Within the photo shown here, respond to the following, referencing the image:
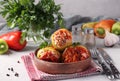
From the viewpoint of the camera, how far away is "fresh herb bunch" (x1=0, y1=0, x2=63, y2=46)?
2.83 feet

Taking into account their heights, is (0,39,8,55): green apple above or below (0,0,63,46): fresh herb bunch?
below

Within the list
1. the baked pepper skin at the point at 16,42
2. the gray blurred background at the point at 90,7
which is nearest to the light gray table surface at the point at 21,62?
the baked pepper skin at the point at 16,42

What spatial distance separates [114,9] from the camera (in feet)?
7.05

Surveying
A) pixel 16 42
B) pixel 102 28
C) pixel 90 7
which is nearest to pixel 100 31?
pixel 102 28

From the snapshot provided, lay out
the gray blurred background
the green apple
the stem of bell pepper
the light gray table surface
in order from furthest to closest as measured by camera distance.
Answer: the gray blurred background < the stem of bell pepper < the green apple < the light gray table surface

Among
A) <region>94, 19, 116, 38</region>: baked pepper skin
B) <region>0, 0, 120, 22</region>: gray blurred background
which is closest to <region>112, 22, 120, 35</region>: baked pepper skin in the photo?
<region>94, 19, 116, 38</region>: baked pepper skin

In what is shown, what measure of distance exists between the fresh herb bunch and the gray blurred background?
4.00 ft

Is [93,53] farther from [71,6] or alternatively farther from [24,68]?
[71,6]

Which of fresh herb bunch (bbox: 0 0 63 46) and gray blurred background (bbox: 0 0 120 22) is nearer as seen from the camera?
fresh herb bunch (bbox: 0 0 63 46)

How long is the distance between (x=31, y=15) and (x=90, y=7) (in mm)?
1314

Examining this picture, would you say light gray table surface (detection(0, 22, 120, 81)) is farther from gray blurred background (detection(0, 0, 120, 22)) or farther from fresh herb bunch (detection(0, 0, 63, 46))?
gray blurred background (detection(0, 0, 120, 22))

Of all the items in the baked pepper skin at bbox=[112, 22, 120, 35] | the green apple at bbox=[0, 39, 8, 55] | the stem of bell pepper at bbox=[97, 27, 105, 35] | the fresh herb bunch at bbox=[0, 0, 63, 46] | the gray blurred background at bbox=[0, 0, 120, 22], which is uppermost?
the fresh herb bunch at bbox=[0, 0, 63, 46]

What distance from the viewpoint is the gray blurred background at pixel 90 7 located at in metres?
2.11

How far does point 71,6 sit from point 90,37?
110 cm
